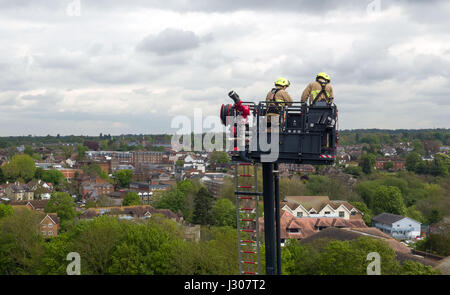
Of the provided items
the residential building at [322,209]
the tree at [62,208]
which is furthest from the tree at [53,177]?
the residential building at [322,209]

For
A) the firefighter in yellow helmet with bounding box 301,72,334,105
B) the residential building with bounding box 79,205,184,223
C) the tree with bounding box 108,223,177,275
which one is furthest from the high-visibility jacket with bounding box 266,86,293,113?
the residential building with bounding box 79,205,184,223

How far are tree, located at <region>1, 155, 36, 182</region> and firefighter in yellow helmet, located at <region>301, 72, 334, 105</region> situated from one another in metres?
140

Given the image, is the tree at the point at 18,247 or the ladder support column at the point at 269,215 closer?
the ladder support column at the point at 269,215

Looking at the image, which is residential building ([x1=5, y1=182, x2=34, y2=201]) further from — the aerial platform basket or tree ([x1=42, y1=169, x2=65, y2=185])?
the aerial platform basket

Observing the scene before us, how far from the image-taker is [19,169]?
469 ft

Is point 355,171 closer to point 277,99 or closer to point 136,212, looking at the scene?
point 136,212

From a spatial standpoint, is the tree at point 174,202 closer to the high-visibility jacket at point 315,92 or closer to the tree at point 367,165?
the tree at point 367,165

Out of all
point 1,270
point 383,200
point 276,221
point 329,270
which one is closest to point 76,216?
point 1,270

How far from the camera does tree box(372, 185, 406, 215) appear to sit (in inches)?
3145

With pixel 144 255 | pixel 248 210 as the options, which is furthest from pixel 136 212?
pixel 248 210

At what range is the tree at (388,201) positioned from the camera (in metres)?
79.9

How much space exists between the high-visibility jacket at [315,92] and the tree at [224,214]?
173 ft

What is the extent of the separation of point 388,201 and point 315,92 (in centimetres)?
7089

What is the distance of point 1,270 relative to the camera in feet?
146
